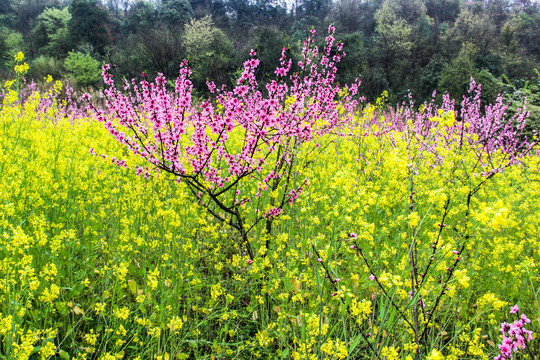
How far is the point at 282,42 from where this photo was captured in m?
25.1

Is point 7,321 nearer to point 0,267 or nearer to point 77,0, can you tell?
point 0,267

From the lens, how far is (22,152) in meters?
3.45

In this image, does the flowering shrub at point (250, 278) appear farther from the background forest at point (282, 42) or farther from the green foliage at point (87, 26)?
the green foliage at point (87, 26)

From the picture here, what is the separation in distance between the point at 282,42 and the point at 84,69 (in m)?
17.7

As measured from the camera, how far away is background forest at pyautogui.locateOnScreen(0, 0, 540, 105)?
25172mm

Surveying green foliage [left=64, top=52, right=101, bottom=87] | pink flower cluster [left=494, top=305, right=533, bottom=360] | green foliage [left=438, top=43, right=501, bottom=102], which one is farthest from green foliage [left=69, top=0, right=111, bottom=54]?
pink flower cluster [left=494, top=305, right=533, bottom=360]

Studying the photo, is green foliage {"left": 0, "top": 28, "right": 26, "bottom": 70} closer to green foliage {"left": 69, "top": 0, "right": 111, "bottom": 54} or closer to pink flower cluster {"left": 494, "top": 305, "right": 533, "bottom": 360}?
green foliage {"left": 69, "top": 0, "right": 111, "bottom": 54}

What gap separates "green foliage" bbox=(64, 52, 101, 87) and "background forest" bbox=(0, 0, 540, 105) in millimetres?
82

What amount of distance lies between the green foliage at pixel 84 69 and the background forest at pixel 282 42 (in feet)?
0.27

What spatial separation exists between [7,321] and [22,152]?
9.01 ft

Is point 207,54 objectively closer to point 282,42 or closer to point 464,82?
point 282,42

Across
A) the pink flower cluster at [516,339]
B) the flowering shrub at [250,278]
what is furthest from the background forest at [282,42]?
the pink flower cluster at [516,339]

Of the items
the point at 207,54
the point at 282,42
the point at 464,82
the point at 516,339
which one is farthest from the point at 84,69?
the point at 516,339

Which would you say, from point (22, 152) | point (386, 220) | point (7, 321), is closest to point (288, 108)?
point (386, 220)
